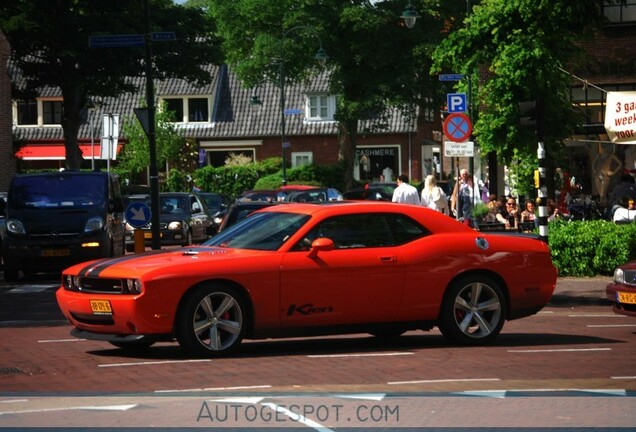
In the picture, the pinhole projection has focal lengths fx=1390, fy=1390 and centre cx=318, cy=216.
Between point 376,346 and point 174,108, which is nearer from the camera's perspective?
point 376,346

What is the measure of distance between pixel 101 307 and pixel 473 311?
3.85m

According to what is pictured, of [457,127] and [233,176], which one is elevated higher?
[457,127]

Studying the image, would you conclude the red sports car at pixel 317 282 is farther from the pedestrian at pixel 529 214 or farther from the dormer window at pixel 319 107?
the dormer window at pixel 319 107

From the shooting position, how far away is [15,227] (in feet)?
87.6

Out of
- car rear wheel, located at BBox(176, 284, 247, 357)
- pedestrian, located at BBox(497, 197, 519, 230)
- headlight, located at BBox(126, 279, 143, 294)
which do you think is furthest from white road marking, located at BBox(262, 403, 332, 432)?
pedestrian, located at BBox(497, 197, 519, 230)

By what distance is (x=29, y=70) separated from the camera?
49656 mm

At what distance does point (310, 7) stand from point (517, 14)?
3778 cm

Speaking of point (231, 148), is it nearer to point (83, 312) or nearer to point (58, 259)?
point (58, 259)


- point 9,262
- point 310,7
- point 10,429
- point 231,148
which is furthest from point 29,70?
point 10,429

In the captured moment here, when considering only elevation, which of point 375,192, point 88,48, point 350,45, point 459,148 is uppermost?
point 350,45

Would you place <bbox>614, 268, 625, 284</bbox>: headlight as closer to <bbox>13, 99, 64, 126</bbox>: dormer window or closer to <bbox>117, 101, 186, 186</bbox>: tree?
<bbox>117, 101, 186, 186</bbox>: tree

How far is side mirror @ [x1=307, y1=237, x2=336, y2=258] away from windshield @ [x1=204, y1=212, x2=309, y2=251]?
317 mm

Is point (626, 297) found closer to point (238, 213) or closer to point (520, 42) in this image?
point (520, 42)

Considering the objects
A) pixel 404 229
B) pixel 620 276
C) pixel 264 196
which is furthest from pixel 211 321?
pixel 264 196
